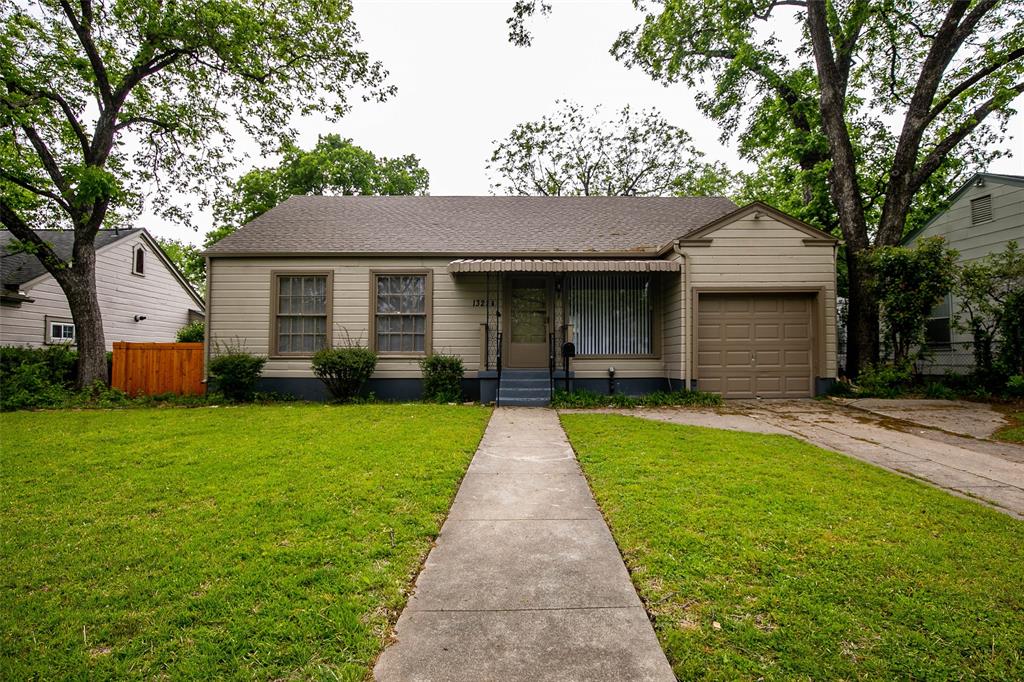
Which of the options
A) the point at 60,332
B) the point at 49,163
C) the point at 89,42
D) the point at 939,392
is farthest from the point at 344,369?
the point at 939,392

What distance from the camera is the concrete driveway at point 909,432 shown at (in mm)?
4219

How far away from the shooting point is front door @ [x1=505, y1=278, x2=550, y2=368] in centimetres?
1032

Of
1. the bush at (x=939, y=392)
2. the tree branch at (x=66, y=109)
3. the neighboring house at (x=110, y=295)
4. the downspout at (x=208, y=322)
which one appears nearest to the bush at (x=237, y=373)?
the downspout at (x=208, y=322)

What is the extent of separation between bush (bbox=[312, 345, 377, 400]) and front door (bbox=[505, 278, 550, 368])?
121 inches

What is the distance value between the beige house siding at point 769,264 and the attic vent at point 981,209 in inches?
241

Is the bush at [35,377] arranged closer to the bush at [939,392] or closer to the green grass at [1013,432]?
the green grass at [1013,432]

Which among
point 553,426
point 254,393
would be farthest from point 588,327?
point 254,393

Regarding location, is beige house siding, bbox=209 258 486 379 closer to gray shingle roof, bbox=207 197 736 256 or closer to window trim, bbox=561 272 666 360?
gray shingle roof, bbox=207 197 736 256

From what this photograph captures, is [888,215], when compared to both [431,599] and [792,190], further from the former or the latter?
[431,599]

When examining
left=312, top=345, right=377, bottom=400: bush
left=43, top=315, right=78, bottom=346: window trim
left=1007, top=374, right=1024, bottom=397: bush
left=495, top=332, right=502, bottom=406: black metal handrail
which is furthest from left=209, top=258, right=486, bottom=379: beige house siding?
left=1007, top=374, right=1024, bottom=397: bush

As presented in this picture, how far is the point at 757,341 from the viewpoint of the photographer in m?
9.54

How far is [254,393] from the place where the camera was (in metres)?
9.68

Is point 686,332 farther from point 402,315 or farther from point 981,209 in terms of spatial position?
point 981,209

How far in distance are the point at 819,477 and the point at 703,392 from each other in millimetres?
5318
